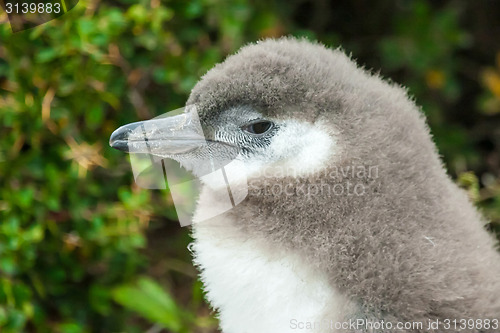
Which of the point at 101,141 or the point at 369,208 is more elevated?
the point at 369,208

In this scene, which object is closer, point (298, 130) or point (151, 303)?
point (298, 130)

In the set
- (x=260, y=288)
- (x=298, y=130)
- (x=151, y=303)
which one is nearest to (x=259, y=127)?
(x=298, y=130)

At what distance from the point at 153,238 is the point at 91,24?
4.08ft

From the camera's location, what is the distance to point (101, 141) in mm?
2277

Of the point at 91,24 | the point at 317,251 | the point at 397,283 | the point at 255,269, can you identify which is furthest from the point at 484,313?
the point at 91,24

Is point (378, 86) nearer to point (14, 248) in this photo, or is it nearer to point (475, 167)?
point (14, 248)

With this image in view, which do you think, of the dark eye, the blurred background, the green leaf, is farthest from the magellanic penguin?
the green leaf

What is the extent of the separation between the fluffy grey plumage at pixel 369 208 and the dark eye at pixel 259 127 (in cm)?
2

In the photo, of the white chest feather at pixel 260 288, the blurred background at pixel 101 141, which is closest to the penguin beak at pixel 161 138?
the white chest feather at pixel 260 288

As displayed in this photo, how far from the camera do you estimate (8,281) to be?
1.97 metres

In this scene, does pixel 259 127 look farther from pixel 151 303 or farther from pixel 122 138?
pixel 151 303

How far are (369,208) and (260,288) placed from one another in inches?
9.9

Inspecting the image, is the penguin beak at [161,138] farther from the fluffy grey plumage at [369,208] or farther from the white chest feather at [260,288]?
the white chest feather at [260,288]

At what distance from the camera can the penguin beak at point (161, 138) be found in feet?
4.64
